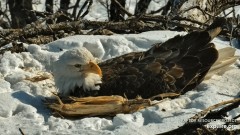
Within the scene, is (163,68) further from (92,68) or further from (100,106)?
(100,106)

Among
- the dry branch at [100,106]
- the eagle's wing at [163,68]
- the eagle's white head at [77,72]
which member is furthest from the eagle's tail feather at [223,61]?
the eagle's white head at [77,72]

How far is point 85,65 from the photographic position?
532 centimetres

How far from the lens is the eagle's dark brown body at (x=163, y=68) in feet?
17.4

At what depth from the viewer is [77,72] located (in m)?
5.37

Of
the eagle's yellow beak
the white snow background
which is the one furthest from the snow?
the eagle's yellow beak


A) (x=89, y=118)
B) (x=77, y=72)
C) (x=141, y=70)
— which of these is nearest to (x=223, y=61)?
(x=141, y=70)

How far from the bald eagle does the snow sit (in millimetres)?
168

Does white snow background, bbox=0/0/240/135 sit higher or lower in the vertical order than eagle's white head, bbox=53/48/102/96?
lower

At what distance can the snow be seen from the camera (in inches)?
187

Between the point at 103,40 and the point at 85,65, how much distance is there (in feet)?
3.94

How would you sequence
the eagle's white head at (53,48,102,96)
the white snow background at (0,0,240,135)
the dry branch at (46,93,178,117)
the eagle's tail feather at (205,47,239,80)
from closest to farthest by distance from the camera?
the white snow background at (0,0,240,135), the dry branch at (46,93,178,117), the eagle's white head at (53,48,102,96), the eagle's tail feather at (205,47,239,80)

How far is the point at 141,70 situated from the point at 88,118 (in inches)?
30.0

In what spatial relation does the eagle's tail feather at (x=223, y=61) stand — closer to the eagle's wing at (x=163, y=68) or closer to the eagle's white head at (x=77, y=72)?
the eagle's wing at (x=163, y=68)

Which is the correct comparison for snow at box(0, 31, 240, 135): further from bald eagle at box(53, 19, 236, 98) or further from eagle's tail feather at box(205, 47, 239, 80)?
bald eagle at box(53, 19, 236, 98)
